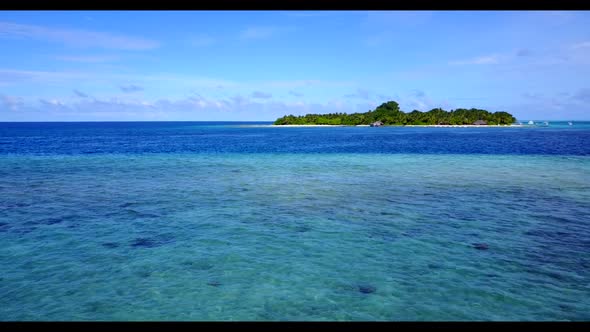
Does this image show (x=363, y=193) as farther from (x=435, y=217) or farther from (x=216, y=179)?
(x=216, y=179)

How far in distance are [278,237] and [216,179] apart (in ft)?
56.9

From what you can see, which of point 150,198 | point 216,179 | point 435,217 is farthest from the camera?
point 216,179

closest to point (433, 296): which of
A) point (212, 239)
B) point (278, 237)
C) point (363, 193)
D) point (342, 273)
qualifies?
point (342, 273)

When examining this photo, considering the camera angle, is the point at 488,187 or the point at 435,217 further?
the point at 488,187

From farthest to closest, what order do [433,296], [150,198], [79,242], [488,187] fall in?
[488,187]
[150,198]
[79,242]
[433,296]

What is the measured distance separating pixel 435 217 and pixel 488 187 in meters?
10.8

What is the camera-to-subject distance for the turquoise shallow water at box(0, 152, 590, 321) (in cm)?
891

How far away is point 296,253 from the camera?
12.6 meters

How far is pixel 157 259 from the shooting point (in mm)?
12031


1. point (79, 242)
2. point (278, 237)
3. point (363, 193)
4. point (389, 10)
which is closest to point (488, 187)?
point (363, 193)

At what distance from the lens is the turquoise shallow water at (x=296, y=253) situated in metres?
8.91
